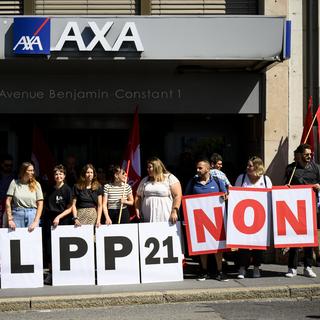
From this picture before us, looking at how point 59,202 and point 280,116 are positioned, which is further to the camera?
point 280,116

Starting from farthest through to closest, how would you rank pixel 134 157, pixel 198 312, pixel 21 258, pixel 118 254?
pixel 134 157 → pixel 118 254 → pixel 21 258 → pixel 198 312

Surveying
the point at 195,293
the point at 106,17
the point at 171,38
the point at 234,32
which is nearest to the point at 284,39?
the point at 234,32

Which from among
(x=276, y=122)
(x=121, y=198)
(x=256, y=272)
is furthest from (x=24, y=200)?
(x=276, y=122)

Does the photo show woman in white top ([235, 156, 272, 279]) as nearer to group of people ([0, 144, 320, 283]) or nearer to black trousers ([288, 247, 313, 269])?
group of people ([0, 144, 320, 283])

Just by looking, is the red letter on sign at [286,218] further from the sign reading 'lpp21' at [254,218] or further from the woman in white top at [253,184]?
the woman in white top at [253,184]

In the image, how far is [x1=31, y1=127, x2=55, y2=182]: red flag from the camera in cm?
1308

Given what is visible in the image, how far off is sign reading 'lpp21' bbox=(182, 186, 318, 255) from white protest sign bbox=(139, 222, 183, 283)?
30cm

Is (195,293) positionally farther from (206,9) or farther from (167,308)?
(206,9)

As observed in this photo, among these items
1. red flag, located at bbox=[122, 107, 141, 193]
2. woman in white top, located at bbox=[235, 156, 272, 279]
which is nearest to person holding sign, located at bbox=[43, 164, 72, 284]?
red flag, located at bbox=[122, 107, 141, 193]

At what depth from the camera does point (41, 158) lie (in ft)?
43.2

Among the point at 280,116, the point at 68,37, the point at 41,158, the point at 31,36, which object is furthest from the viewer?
the point at 41,158

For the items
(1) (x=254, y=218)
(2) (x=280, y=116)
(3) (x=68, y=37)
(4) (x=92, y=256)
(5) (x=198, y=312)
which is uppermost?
(3) (x=68, y=37)

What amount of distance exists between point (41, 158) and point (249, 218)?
4275 millimetres

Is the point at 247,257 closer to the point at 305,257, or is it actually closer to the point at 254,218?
the point at 254,218
